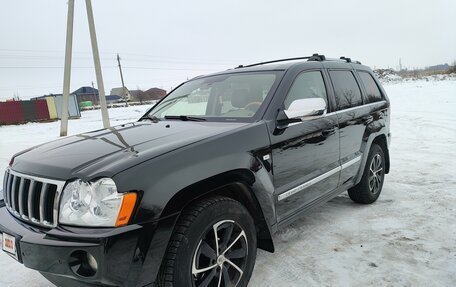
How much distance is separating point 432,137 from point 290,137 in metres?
7.06

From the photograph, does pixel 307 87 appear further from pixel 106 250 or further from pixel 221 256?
pixel 106 250

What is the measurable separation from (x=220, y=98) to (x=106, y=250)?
2042 millimetres

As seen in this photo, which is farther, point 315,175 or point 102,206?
point 315,175

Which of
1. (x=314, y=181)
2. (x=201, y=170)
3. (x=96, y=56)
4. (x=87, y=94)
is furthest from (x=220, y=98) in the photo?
(x=87, y=94)

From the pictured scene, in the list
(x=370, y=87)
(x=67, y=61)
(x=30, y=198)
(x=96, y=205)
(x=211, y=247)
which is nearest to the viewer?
(x=96, y=205)

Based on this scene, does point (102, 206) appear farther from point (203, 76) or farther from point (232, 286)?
point (203, 76)

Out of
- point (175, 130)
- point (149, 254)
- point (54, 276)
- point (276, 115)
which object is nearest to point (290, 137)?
point (276, 115)

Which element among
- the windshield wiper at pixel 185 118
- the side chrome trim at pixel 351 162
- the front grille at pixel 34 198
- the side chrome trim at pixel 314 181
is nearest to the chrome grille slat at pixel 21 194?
the front grille at pixel 34 198

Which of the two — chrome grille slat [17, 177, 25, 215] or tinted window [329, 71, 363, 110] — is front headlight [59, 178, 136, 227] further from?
tinted window [329, 71, 363, 110]

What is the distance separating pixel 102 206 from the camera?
6.14 ft

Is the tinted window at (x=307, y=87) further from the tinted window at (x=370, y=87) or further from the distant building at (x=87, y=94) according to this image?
the distant building at (x=87, y=94)

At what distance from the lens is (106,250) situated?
1767 millimetres

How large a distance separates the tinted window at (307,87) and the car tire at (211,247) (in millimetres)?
1164

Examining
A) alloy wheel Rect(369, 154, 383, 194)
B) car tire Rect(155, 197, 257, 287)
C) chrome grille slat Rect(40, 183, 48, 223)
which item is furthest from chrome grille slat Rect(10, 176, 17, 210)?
alloy wheel Rect(369, 154, 383, 194)
